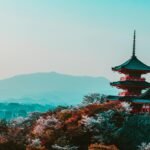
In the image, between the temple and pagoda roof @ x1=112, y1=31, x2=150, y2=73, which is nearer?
the temple

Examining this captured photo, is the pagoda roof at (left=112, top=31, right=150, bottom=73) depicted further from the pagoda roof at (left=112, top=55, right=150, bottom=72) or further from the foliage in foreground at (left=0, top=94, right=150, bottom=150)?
the foliage in foreground at (left=0, top=94, right=150, bottom=150)

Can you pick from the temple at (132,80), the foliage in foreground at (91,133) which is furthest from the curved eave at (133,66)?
the foliage in foreground at (91,133)

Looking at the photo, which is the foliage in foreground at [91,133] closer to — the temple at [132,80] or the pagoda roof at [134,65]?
the temple at [132,80]

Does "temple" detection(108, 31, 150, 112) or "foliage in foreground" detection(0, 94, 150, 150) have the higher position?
"temple" detection(108, 31, 150, 112)

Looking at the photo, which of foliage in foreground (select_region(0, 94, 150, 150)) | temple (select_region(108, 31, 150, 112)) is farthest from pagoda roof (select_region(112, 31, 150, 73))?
foliage in foreground (select_region(0, 94, 150, 150))

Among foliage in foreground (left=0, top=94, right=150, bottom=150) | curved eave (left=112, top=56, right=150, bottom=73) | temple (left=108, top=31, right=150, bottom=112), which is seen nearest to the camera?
foliage in foreground (left=0, top=94, right=150, bottom=150)

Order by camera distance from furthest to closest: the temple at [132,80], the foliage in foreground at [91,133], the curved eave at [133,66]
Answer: the curved eave at [133,66] < the temple at [132,80] < the foliage in foreground at [91,133]

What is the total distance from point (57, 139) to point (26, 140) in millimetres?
4249

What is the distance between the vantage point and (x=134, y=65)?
78.1 m

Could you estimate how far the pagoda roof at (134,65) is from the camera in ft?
253

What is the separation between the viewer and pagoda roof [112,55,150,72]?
7700cm

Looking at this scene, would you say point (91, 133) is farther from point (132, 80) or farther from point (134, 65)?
point (134, 65)

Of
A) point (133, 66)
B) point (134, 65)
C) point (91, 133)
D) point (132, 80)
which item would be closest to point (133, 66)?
point (133, 66)

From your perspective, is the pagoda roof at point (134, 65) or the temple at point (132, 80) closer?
the temple at point (132, 80)
